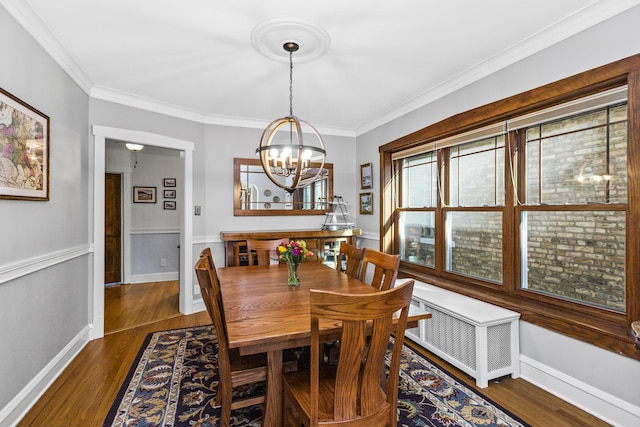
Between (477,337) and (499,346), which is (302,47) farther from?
(499,346)

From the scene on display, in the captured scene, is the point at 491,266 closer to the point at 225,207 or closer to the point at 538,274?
the point at 538,274

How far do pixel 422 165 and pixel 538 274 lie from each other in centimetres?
172

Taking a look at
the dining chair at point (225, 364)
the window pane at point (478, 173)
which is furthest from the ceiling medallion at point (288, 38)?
the window pane at point (478, 173)

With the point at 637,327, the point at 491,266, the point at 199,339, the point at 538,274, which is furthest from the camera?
the point at 199,339

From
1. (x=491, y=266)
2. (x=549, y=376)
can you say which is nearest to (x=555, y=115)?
(x=491, y=266)

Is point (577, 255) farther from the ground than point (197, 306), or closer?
farther from the ground

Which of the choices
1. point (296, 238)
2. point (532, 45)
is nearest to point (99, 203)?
point (296, 238)

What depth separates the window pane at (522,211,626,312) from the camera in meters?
2.04

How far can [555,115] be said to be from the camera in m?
2.26

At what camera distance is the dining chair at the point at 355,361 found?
116 centimetres

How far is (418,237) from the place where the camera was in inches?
150

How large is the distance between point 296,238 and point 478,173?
2.22 meters

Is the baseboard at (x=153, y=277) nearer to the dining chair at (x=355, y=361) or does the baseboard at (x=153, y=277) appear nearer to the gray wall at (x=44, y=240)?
the gray wall at (x=44, y=240)

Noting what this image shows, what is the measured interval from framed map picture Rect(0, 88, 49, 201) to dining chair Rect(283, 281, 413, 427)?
1.97 metres
